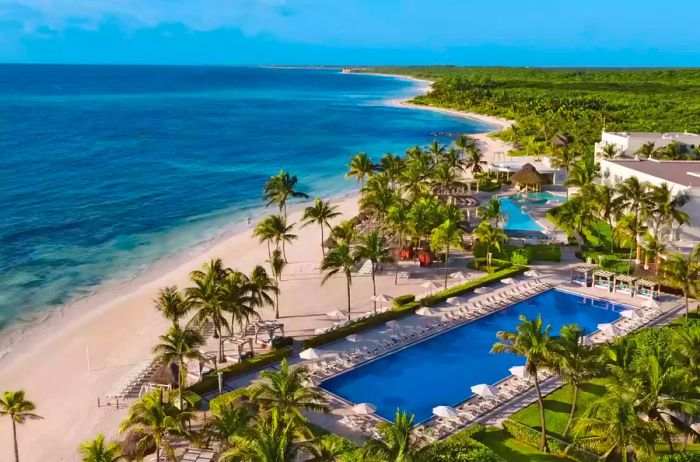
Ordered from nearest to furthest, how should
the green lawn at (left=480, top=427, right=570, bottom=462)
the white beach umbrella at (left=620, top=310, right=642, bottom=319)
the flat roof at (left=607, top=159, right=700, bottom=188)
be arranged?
the green lawn at (left=480, top=427, right=570, bottom=462) → the white beach umbrella at (left=620, top=310, right=642, bottom=319) → the flat roof at (left=607, top=159, right=700, bottom=188)

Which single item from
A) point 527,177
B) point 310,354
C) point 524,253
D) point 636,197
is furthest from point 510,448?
point 527,177

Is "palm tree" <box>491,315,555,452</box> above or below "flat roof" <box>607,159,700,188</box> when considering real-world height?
below

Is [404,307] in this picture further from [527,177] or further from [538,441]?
[527,177]

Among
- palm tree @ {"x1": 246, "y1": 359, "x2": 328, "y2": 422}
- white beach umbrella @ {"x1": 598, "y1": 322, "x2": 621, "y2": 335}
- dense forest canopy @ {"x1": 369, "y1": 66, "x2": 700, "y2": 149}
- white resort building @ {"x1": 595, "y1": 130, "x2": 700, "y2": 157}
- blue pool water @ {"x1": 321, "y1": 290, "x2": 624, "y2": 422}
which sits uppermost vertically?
dense forest canopy @ {"x1": 369, "y1": 66, "x2": 700, "y2": 149}

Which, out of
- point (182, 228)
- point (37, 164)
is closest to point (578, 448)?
point (182, 228)

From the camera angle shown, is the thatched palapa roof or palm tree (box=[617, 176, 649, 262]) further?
the thatched palapa roof

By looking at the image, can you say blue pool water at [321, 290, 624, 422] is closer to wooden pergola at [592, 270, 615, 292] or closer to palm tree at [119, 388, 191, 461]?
wooden pergola at [592, 270, 615, 292]

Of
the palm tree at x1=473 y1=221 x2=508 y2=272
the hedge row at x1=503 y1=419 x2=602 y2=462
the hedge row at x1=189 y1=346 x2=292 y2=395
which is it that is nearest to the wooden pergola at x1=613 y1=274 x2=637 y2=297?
the palm tree at x1=473 y1=221 x2=508 y2=272

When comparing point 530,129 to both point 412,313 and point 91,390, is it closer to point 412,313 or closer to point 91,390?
point 412,313
